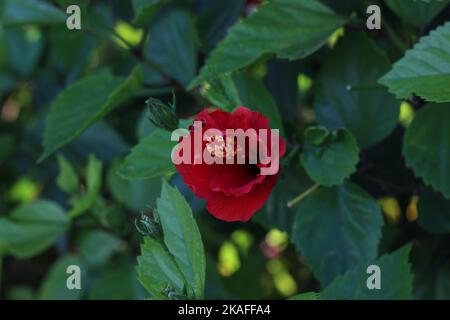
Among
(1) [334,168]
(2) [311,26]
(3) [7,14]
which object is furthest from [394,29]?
(3) [7,14]

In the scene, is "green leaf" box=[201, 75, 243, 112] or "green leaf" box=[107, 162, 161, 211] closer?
"green leaf" box=[201, 75, 243, 112]

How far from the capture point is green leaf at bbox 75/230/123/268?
1.15 meters

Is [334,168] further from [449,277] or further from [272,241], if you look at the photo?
[272,241]

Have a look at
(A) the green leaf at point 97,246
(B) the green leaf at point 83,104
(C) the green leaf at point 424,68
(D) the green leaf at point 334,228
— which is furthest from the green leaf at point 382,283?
(A) the green leaf at point 97,246

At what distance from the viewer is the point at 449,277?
984mm

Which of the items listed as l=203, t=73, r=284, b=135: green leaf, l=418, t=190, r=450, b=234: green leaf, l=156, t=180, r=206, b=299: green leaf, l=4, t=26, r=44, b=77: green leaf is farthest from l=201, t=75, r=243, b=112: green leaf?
l=4, t=26, r=44, b=77: green leaf

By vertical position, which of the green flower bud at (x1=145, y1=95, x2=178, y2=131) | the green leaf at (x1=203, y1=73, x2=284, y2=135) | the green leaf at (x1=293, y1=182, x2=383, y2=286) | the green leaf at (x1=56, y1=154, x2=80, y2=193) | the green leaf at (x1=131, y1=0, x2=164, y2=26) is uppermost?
the green leaf at (x1=131, y1=0, x2=164, y2=26)

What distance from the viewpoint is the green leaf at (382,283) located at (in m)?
0.76

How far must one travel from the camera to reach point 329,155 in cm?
81

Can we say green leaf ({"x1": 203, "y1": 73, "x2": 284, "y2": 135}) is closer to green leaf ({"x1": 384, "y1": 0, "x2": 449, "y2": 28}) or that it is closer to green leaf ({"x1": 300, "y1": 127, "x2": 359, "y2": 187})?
green leaf ({"x1": 300, "y1": 127, "x2": 359, "y2": 187})

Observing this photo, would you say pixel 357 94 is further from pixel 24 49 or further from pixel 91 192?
pixel 24 49

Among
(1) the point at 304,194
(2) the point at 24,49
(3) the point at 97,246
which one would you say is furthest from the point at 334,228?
(2) the point at 24,49

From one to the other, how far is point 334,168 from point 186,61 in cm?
36

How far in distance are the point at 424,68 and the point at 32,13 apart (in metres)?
0.54
